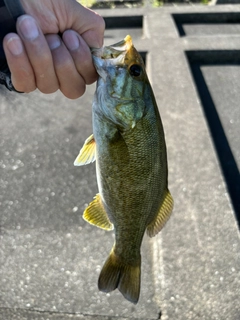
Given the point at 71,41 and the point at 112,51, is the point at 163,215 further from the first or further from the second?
the point at 71,41

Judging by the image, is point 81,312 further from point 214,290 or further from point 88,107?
point 88,107

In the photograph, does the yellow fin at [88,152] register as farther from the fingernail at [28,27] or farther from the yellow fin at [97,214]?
the fingernail at [28,27]

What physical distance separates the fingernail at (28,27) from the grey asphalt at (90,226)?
72.3 inches

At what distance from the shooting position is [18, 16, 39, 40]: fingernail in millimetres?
1652

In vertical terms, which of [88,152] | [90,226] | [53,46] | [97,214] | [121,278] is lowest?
[90,226]

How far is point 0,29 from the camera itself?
1708 mm

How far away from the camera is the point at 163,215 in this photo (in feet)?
7.00

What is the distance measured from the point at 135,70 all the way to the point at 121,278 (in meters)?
1.09

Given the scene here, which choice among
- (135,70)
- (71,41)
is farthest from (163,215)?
(71,41)

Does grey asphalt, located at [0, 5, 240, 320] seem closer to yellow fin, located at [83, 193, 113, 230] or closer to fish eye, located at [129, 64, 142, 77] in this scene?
yellow fin, located at [83, 193, 113, 230]

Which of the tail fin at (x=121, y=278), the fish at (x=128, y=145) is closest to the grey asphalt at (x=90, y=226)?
the tail fin at (x=121, y=278)

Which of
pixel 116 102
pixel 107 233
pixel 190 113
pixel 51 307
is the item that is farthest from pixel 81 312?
pixel 190 113

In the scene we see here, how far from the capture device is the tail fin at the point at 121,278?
2.19m

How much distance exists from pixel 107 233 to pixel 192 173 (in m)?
0.96
